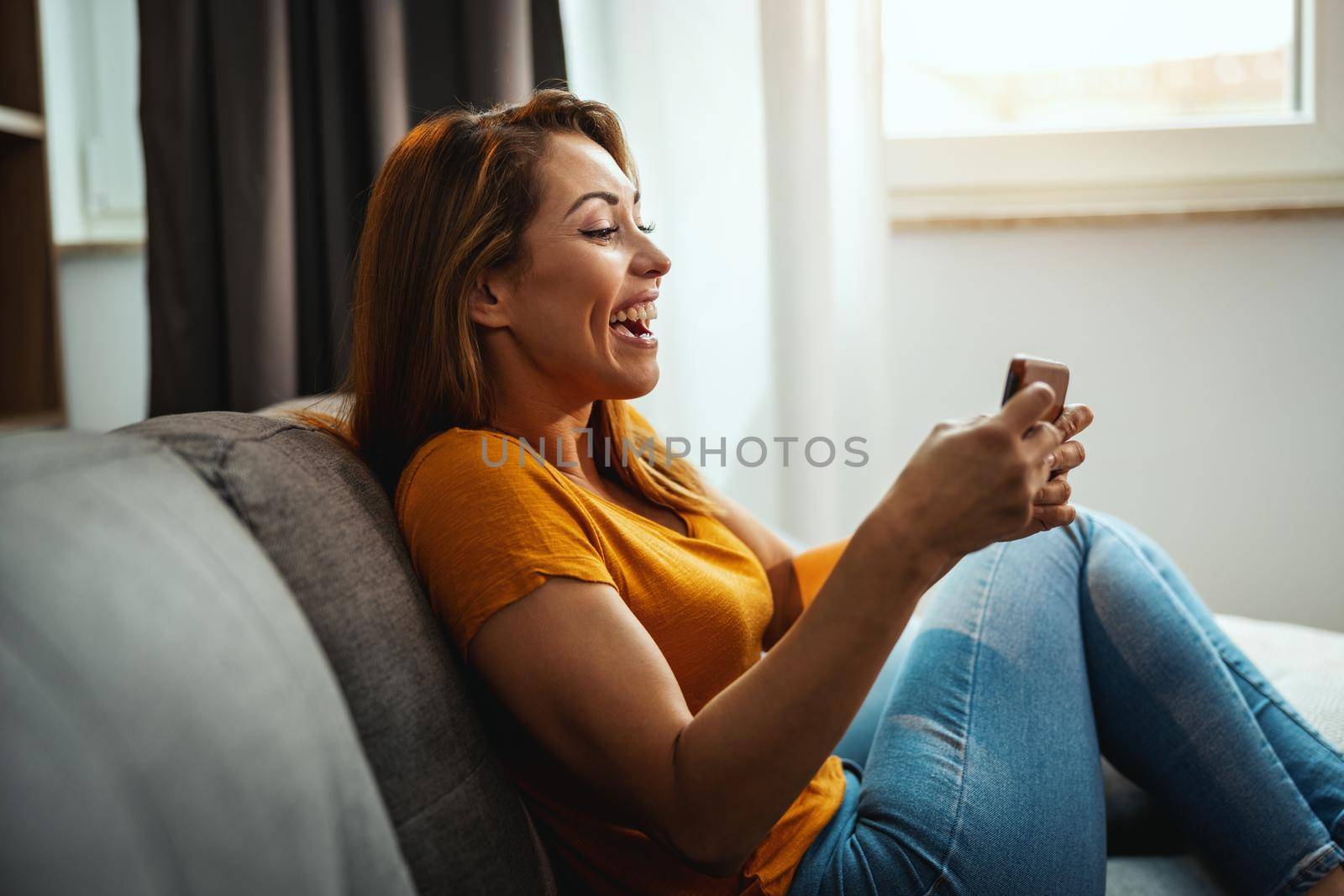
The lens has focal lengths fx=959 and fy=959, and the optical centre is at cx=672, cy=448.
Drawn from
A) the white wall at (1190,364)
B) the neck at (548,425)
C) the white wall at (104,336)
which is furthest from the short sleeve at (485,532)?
the white wall at (104,336)

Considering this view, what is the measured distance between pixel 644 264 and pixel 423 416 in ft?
0.93

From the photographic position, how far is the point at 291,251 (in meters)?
1.79

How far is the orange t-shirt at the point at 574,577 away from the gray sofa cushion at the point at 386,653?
4cm

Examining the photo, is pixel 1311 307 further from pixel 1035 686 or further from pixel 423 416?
pixel 423 416

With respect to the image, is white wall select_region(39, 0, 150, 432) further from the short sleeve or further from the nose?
the short sleeve

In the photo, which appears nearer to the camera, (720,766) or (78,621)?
(78,621)

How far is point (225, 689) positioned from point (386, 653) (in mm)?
182

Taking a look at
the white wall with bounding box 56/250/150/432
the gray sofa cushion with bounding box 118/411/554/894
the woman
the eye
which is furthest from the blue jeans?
the white wall with bounding box 56/250/150/432

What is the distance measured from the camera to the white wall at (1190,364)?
1843mm

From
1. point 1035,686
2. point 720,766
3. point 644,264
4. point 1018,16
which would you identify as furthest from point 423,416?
point 1018,16

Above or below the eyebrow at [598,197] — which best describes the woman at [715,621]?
below

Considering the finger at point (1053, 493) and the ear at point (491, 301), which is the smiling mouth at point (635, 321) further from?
the finger at point (1053, 493)

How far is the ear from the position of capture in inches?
37.0

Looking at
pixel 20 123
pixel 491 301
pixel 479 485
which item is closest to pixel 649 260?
pixel 491 301
